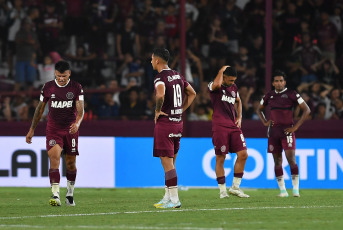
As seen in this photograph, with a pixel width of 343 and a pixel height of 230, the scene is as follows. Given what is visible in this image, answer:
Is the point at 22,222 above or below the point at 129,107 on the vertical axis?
Result: below

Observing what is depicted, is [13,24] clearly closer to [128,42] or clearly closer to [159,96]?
[128,42]

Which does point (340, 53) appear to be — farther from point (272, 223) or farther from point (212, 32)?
point (272, 223)

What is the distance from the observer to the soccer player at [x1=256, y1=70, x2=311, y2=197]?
45.4ft

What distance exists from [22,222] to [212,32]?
420 inches

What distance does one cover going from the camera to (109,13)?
20250 mm

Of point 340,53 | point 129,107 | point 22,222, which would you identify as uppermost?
point 340,53

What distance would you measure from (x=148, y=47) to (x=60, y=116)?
8000 mm

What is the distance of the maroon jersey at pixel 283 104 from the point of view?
45.6 ft

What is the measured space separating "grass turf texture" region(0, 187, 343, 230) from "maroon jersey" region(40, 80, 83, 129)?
3.99 feet

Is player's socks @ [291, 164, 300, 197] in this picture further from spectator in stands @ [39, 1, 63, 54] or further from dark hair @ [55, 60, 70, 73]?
spectator in stands @ [39, 1, 63, 54]

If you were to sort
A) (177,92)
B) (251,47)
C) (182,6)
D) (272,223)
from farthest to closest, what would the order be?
(251,47)
(182,6)
(177,92)
(272,223)

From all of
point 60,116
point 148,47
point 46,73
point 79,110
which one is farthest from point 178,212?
point 148,47

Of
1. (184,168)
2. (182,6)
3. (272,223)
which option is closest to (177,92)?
(272,223)

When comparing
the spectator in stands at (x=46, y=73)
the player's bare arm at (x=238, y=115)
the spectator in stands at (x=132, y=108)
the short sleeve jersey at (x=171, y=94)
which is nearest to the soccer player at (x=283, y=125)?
the player's bare arm at (x=238, y=115)
